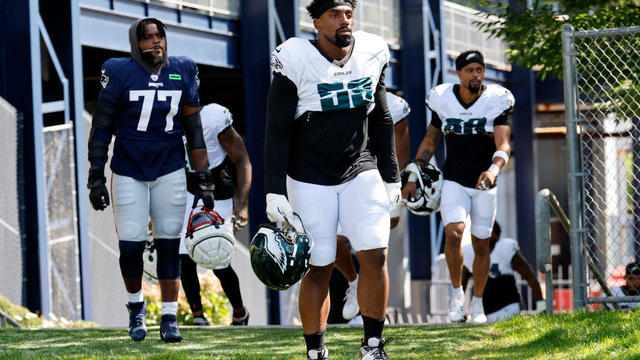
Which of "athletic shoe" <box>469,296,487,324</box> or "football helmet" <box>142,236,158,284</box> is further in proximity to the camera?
"athletic shoe" <box>469,296,487,324</box>

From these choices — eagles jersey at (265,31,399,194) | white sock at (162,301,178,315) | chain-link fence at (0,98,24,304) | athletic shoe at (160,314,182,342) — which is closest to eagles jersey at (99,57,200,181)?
white sock at (162,301,178,315)

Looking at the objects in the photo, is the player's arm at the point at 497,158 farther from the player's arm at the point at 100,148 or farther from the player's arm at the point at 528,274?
the player's arm at the point at 100,148

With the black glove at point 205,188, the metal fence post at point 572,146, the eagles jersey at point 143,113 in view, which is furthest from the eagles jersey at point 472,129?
the eagles jersey at point 143,113

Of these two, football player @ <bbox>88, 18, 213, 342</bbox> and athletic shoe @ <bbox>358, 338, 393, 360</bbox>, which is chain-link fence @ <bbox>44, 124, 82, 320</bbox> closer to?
football player @ <bbox>88, 18, 213, 342</bbox>

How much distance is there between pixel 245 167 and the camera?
8555 millimetres

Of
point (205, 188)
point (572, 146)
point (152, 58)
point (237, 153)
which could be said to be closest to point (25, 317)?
point (237, 153)

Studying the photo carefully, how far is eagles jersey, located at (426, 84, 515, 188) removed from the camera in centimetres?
902

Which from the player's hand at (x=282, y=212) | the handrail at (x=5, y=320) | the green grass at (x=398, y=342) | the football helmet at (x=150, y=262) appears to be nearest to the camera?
the player's hand at (x=282, y=212)

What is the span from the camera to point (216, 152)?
346 inches

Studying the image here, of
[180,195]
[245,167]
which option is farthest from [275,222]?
[245,167]

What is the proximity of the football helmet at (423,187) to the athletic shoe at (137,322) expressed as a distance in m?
2.72

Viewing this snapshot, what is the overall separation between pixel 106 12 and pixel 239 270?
4313 mm

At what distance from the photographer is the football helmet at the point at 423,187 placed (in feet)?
29.7

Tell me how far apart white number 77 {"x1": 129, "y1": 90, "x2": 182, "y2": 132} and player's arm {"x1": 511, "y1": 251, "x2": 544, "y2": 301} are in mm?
5324
